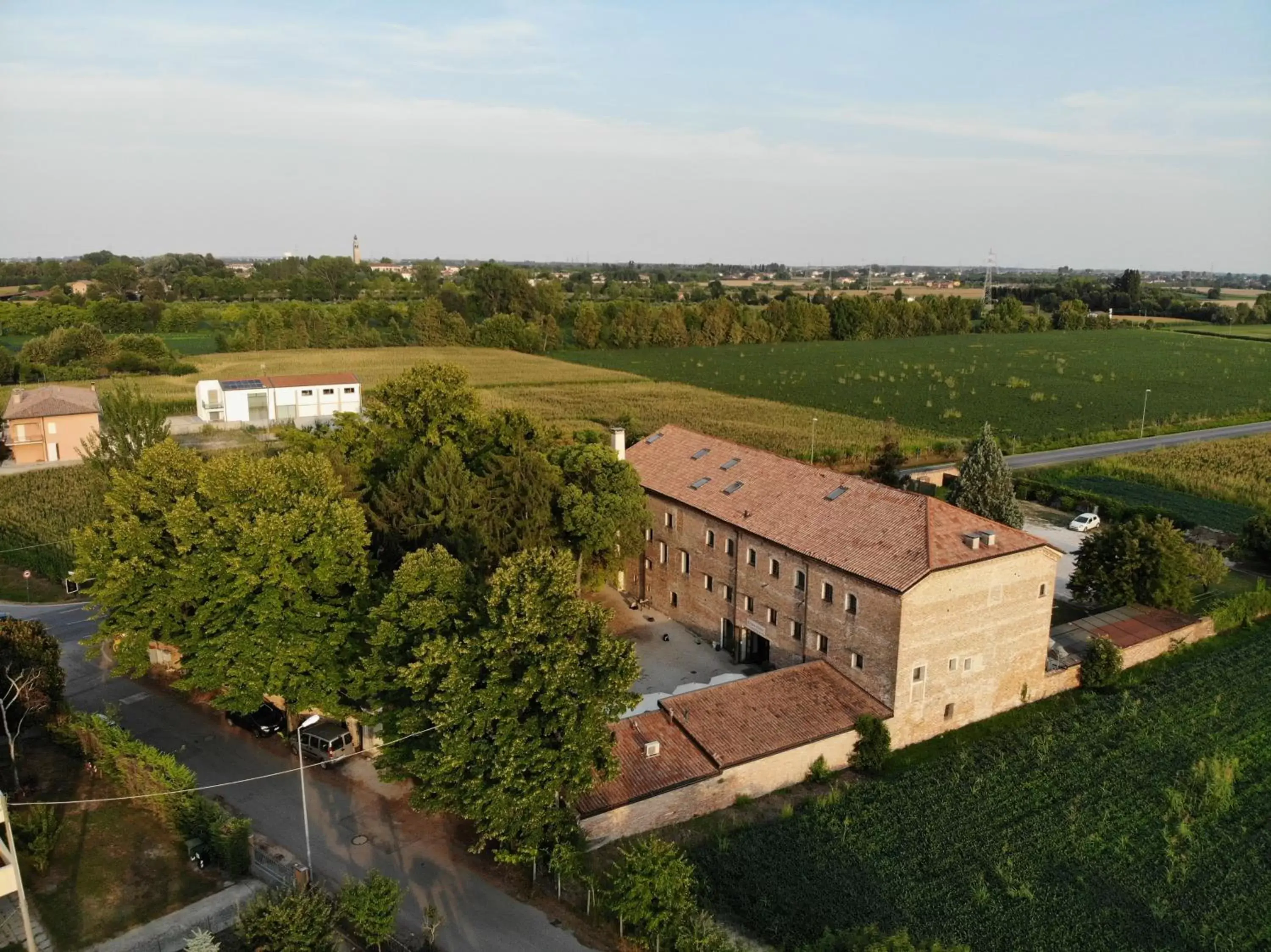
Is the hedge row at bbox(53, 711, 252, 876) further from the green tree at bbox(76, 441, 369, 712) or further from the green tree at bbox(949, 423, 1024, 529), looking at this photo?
the green tree at bbox(949, 423, 1024, 529)

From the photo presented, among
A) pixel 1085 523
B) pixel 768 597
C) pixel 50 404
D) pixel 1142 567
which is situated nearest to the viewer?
pixel 768 597

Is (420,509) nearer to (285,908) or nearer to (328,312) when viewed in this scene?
(285,908)

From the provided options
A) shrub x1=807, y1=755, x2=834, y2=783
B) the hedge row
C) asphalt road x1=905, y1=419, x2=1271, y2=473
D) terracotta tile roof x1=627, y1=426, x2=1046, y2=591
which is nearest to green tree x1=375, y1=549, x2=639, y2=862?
the hedge row

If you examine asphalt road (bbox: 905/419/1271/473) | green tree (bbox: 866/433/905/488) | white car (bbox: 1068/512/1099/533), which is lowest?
white car (bbox: 1068/512/1099/533)

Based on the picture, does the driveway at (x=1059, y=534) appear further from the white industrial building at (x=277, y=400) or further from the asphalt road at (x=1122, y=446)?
the white industrial building at (x=277, y=400)

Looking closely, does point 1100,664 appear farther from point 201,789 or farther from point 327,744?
point 201,789

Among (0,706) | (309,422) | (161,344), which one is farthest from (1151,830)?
(161,344)

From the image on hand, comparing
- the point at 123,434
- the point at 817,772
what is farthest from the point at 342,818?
the point at 123,434

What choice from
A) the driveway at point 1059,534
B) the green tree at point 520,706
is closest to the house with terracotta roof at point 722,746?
the green tree at point 520,706
